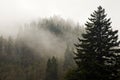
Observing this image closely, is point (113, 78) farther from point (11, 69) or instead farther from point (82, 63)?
point (11, 69)

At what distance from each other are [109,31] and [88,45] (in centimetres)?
254

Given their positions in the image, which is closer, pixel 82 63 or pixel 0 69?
pixel 82 63

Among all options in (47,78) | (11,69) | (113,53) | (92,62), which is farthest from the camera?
(11,69)

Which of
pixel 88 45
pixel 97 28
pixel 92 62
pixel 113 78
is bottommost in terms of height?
pixel 113 78

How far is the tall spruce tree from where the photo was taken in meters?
24.6

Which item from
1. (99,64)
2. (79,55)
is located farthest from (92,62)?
(79,55)

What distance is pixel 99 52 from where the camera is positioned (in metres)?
26.0

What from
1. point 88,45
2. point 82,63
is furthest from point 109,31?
point 82,63

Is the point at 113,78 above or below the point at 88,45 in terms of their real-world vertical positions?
below

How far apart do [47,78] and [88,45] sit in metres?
80.2

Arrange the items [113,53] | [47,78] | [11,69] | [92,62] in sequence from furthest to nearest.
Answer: [11,69], [47,78], [113,53], [92,62]

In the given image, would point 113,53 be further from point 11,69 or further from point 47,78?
point 11,69

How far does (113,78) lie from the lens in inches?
985

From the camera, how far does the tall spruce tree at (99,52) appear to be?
24594 millimetres
